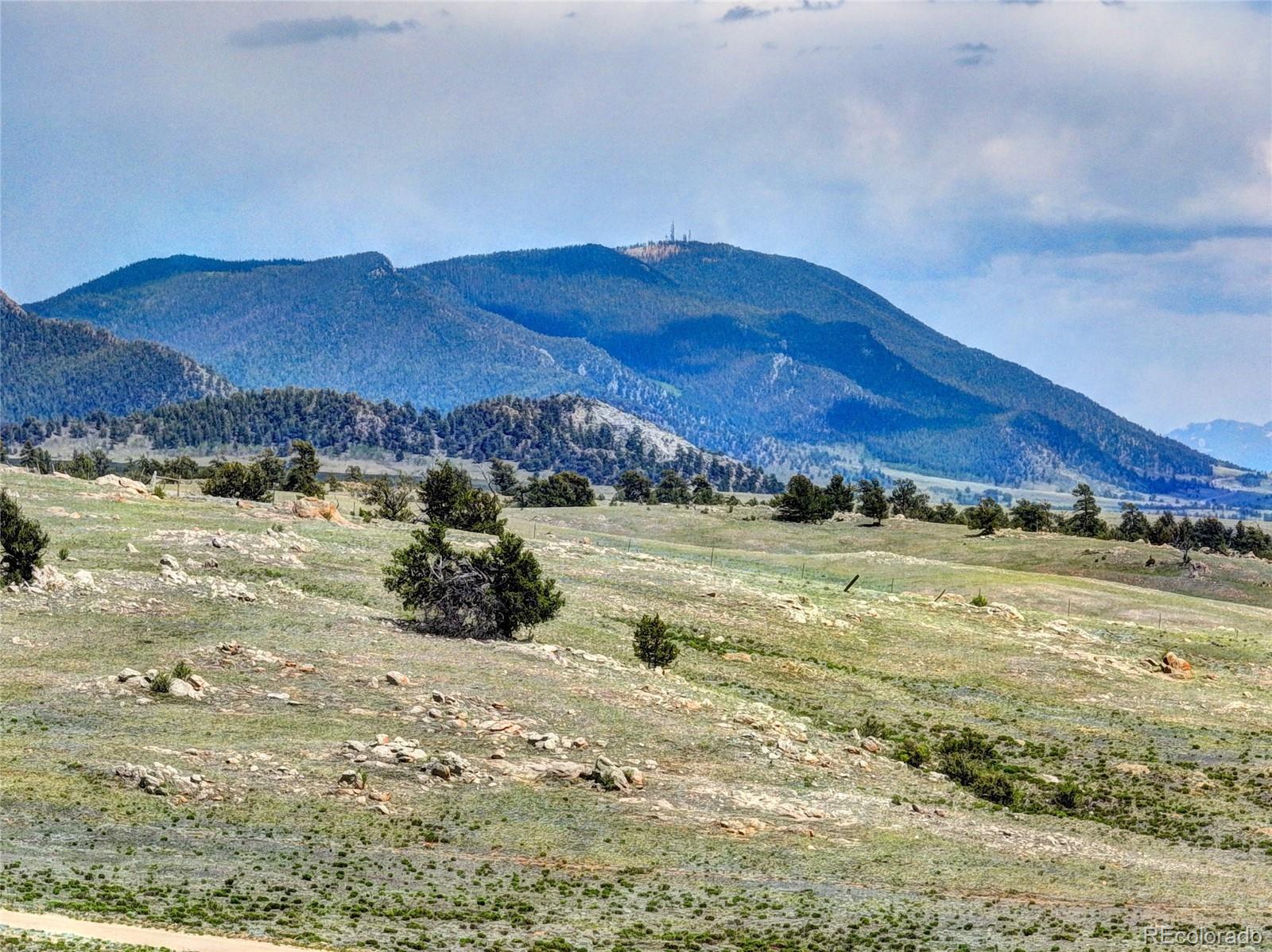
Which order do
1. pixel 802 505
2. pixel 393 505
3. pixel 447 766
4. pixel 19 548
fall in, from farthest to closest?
pixel 802 505 < pixel 393 505 < pixel 19 548 < pixel 447 766

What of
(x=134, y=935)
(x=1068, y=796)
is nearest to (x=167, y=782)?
(x=134, y=935)

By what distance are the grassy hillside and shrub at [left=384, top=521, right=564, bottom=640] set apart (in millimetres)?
2298

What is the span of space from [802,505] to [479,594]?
367 feet

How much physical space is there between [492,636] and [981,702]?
2892 cm

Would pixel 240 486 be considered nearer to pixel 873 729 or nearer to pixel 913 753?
pixel 873 729

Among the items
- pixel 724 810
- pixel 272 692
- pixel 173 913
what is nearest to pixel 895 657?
pixel 724 810

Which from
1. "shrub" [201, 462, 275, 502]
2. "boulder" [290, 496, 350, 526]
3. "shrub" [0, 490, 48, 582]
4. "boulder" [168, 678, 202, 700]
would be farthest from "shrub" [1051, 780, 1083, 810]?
"shrub" [201, 462, 275, 502]

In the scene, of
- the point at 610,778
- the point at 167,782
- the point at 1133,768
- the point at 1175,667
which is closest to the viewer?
the point at 167,782

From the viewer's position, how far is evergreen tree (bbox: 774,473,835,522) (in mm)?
Answer: 182750

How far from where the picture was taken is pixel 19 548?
2736 inches

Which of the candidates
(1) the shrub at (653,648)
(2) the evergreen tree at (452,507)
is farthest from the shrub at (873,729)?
(2) the evergreen tree at (452,507)

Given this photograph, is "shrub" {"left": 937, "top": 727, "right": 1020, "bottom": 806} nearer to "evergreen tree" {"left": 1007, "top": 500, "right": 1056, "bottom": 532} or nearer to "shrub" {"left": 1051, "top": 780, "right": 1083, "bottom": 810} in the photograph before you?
"shrub" {"left": 1051, "top": 780, "right": 1083, "bottom": 810}

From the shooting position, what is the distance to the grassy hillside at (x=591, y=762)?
42.1 metres

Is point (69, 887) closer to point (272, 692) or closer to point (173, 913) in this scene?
point (173, 913)
